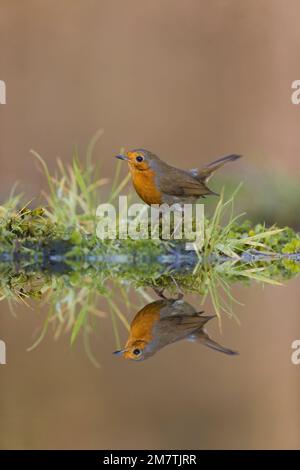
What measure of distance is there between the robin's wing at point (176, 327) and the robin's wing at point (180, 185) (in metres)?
1.89

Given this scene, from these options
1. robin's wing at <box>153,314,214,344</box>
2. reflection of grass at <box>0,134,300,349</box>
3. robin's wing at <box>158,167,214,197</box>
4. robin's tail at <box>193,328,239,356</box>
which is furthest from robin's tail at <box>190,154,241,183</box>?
robin's tail at <box>193,328,239,356</box>

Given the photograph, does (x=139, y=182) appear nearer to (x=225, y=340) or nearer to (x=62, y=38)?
(x=225, y=340)

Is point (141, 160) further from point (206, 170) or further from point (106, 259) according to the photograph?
point (106, 259)

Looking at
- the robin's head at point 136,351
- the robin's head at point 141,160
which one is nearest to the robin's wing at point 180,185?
the robin's head at point 141,160

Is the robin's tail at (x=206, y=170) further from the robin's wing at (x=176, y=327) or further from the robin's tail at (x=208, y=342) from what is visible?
the robin's tail at (x=208, y=342)

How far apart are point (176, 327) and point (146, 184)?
2.18 meters

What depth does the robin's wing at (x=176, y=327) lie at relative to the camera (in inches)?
131

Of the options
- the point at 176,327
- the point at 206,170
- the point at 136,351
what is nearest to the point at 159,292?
the point at 176,327

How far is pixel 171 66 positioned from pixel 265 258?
225 inches

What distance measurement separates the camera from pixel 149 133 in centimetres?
1054

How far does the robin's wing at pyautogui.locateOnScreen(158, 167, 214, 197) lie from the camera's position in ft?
18.0

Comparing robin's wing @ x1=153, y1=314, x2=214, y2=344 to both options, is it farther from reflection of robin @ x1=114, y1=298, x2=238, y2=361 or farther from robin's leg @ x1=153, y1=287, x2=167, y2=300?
robin's leg @ x1=153, y1=287, x2=167, y2=300

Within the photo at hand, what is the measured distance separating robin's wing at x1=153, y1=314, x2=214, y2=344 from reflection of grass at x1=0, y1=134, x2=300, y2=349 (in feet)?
1.60

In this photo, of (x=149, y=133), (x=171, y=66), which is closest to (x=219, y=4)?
(x=171, y=66)
